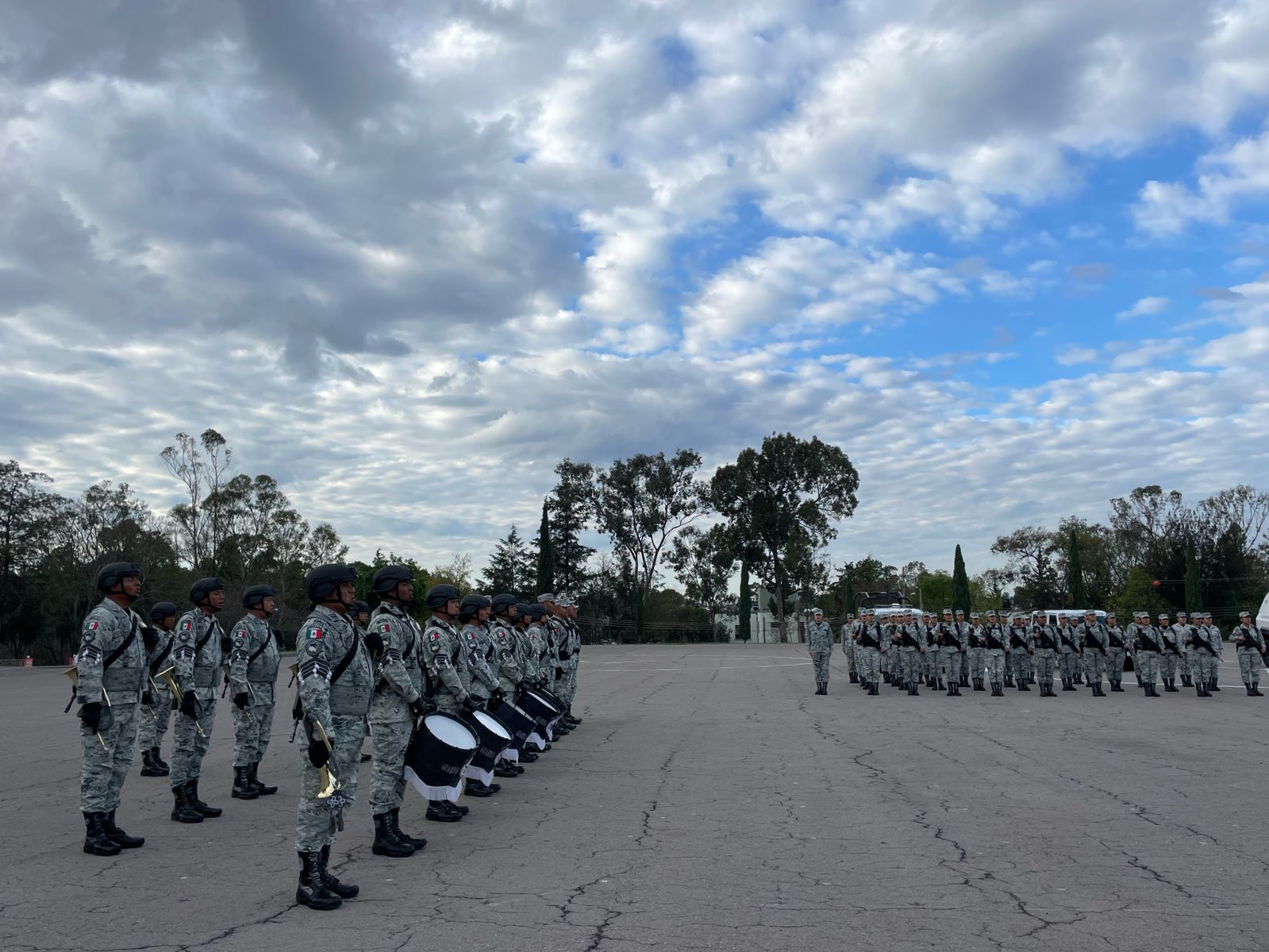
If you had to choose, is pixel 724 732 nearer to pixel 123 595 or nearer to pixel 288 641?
pixel 123 595

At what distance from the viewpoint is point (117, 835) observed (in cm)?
688

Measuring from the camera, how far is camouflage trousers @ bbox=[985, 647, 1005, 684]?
68.8 ft

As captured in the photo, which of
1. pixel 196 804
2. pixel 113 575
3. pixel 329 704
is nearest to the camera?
pixel 329 704

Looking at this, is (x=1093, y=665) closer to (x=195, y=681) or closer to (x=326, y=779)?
(x=195, y=681)

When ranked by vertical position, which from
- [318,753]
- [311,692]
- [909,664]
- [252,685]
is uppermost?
[311,692]

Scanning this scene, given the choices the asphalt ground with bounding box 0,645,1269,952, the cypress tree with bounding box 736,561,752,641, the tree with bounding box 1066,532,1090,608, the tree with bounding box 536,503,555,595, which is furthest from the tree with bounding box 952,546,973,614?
the asphalt ground with bounding box 0,645,1269,952

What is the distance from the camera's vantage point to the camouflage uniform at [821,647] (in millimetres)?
22094

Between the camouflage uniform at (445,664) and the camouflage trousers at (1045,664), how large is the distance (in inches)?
629

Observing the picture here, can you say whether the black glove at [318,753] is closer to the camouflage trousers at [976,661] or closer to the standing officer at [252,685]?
the standing officer at [252,685]

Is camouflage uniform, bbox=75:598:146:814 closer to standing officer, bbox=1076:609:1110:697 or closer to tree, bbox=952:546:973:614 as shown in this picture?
standing officer, bbox=1076:609:1110:697

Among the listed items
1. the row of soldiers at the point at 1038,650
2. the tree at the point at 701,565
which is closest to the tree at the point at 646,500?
the tree at the point at 701,565

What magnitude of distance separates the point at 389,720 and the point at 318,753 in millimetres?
1529

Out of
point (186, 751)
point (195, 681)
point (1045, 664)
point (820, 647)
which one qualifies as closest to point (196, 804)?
point (186, 751)

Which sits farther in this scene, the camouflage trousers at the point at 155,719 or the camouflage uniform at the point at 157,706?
the camouflage trousers at the point at 155,719
